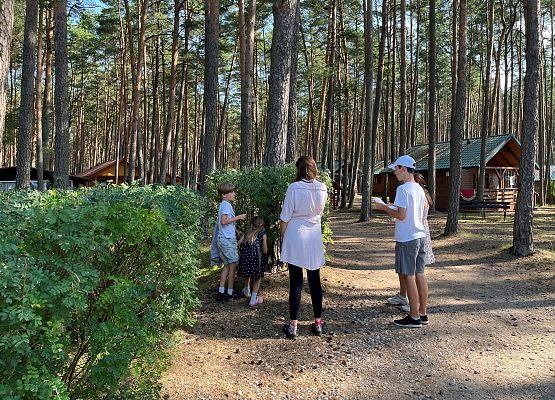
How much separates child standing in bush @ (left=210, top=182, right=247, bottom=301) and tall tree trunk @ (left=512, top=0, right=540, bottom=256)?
22.1 feet

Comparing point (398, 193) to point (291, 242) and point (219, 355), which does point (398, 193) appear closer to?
point (291, 242)

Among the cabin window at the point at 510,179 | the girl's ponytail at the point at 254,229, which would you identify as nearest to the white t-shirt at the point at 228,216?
the girl's ponytail at the point at 254,229

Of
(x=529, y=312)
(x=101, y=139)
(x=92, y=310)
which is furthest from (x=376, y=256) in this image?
(x=101, y=139)

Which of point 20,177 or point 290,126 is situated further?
point 20,177

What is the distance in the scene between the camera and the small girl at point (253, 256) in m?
5.78

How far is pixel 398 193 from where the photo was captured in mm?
5211

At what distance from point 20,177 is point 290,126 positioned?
28.3 ft

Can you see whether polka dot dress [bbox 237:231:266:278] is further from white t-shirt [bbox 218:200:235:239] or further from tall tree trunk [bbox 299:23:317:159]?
tall tree trunk [bbox 299:23:317:159]

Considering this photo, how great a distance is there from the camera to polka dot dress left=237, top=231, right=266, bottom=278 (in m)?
5.79

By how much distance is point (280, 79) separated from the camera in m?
8.04

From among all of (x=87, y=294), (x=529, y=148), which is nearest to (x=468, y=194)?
(x=529, y=148)

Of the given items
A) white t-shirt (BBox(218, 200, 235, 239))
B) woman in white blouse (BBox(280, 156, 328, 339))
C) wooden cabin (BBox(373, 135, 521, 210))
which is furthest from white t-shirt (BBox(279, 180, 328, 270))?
wooden cabin (BBox(373, 135, 521, 210))

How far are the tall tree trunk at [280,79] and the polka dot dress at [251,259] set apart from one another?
227 centimetres

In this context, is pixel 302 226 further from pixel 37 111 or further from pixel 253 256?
pixel 37 111
